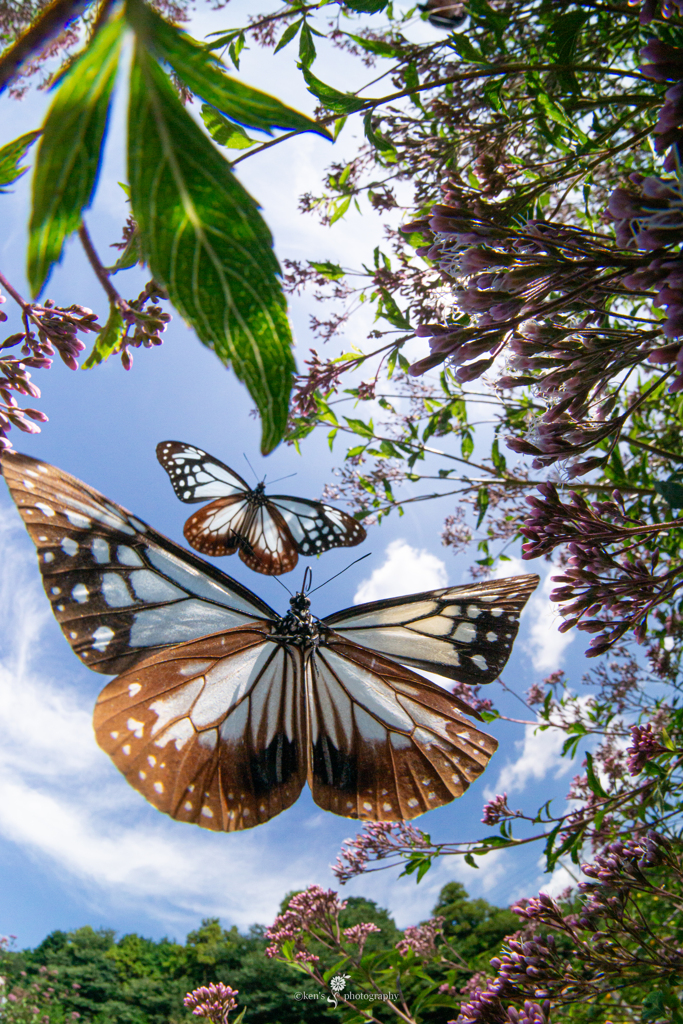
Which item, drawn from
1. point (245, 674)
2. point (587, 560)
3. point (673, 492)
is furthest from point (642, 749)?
point (245, 674)

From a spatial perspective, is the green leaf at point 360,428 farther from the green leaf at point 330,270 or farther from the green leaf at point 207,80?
the green leaf at point 207,80

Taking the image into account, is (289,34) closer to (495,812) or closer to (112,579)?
(112,579)

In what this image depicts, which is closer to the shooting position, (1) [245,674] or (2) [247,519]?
(1) [245,674]

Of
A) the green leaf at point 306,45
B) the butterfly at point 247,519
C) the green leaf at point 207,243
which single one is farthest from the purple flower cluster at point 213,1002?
the green leaf at point 306,45

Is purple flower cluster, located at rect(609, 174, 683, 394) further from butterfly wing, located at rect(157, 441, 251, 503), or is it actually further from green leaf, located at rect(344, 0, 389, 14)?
butterfly wing, located at rect(157, 441, 251, 503)

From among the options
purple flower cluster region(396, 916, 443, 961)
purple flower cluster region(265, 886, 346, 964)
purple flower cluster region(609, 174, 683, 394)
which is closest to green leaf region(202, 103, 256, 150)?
purple flower cluster region(609, 174, 683, 394)

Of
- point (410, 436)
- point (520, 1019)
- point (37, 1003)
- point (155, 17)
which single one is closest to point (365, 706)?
point (520, 1019)

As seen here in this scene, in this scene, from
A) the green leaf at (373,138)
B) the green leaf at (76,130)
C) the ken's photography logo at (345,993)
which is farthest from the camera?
the ken's photography logo at (345,993)
